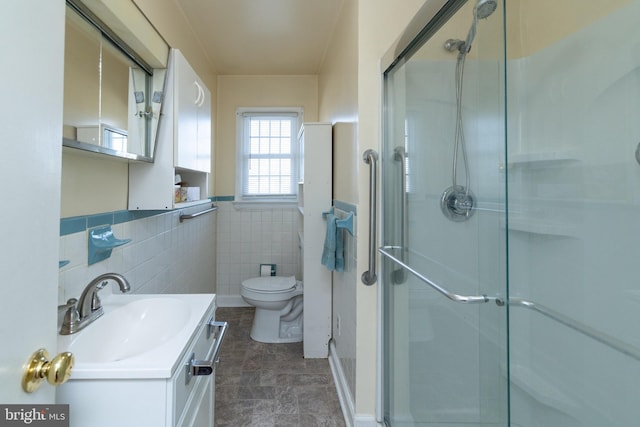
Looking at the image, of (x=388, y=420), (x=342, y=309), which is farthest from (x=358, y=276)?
(x=388, y=420)

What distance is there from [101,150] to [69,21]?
42 centimetres

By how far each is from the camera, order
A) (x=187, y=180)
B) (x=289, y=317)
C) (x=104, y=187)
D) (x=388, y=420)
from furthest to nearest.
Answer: (x=289, y=317), (x=187, y=180), (x=388, y=420), (x=104, y=187)

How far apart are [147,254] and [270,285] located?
1102 millimetres

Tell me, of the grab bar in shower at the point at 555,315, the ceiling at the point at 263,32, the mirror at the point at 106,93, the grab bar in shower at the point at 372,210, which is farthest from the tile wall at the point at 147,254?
the ceiling at the point at 263,32

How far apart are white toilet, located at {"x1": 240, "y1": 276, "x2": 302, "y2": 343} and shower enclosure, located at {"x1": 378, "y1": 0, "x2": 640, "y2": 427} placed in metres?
1.23

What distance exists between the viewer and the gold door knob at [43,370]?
0.50 metres

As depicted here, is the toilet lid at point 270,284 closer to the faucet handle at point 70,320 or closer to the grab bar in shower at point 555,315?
the grab bar in shower at point 555,315

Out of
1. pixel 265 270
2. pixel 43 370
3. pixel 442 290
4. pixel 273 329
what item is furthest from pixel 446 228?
pixel 265 270

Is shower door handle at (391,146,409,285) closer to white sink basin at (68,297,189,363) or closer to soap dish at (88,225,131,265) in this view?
white sink basin at (68,297,189,363)

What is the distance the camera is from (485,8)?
0.89 m

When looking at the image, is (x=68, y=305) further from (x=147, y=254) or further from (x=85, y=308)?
(x=147, y=254)

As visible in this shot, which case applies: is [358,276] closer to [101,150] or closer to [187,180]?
[101,150]

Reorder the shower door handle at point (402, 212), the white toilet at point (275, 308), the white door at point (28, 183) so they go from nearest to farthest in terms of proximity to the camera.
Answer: the white door at point (28, 183) → the shower door handle at point (402, 212) → the white toilet at point (275, 308)

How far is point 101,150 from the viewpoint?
1.05 m
